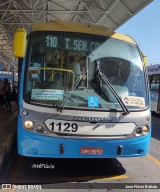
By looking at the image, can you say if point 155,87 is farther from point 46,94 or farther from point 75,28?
point 46,94

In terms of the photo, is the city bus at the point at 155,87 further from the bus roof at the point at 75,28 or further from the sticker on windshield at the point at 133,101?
the sticker on windshield at the point at 133,101

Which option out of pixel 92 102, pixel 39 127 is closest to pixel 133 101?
pixel 92 102

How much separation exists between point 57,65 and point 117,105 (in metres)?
1.37

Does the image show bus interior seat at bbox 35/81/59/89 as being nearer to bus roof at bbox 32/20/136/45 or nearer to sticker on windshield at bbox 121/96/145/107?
bus roof at bbox 32/20/136/45

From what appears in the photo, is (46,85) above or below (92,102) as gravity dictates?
above

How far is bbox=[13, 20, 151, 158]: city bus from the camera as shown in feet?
17.9

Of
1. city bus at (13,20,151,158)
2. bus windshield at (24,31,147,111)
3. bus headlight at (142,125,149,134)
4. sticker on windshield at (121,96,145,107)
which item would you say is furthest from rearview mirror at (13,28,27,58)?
bus headlight at (142,125,149,134)

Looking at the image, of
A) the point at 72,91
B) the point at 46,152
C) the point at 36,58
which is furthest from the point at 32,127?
the point at 36,58

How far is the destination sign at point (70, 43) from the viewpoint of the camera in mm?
6094

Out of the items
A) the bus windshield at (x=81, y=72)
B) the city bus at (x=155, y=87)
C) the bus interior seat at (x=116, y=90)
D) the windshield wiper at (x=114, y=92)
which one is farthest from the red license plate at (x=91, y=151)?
the city bus at (x=155, y=87)

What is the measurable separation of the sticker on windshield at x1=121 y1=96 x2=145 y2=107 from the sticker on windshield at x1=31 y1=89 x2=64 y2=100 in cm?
118

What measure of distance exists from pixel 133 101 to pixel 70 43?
5.44 feet

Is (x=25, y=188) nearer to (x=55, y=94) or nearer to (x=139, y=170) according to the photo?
(x=55, y=94)

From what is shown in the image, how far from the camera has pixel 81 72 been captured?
5996mm
